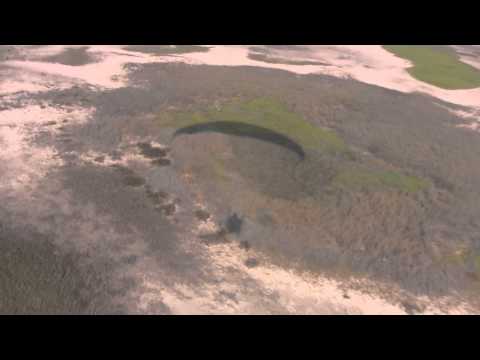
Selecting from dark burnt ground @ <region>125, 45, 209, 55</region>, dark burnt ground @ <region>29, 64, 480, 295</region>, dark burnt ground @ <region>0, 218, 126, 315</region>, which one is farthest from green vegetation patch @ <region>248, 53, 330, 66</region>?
dark burnt ground @ <region>0, 218, 126, 315</region>

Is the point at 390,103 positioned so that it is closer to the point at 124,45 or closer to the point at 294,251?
the point at 294,251

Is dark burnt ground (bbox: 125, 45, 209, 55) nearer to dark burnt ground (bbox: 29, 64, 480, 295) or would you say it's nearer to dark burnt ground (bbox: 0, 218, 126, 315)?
dark burnt ground (bbox: 29, 64, 480, 295)

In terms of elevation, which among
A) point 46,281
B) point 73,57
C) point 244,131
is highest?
point 73,57

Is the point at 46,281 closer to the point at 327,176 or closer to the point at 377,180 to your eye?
the point at 327,176

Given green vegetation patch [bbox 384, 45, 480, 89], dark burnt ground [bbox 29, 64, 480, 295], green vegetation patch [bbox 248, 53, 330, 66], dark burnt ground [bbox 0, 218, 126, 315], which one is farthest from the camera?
green vegetation patch [bbox 248, 53, 330, 66]

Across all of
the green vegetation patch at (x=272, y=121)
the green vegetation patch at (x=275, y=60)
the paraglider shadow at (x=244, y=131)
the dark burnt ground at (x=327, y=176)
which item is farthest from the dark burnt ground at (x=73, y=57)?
the paraglider shadow at (x=244, y=131)

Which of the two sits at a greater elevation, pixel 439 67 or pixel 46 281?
pixel 439 67

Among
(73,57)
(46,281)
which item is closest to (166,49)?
(73,57)
